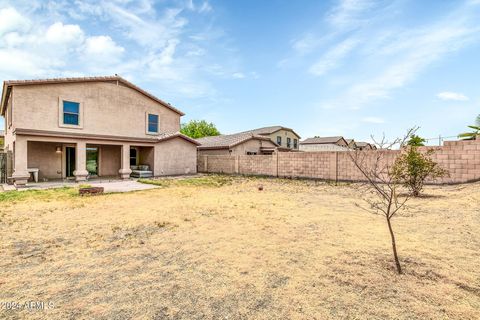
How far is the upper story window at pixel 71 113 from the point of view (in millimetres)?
16469

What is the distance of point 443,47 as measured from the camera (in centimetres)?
1205

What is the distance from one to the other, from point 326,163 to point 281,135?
70.3 feet

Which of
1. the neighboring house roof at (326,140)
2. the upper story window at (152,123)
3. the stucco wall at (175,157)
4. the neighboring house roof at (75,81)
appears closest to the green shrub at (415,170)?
the stucco wall at (175,157)

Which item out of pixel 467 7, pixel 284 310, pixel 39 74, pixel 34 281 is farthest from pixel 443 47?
pixel 39 74

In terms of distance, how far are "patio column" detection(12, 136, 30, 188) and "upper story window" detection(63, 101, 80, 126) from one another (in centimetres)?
306

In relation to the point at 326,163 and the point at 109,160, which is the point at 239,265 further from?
the point at 109,160

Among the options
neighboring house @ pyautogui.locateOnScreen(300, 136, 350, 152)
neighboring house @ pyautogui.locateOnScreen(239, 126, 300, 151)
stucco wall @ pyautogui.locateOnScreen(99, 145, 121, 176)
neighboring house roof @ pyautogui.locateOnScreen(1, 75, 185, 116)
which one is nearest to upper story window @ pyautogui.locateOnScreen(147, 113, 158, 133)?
neighboring house roof @ pyautogui.locateOnScreen(1, 75, 185, 116)

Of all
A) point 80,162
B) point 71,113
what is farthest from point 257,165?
point 71,113

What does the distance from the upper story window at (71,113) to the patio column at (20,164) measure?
306 cm

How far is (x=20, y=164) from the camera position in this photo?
45.0 feet

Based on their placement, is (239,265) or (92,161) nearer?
(239,265)

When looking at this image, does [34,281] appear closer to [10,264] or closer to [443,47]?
[10,264]

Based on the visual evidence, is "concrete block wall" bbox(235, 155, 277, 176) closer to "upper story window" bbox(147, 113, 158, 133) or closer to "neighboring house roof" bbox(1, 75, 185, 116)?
"neighboring house roof" bbox(1, 75, 185, 116)

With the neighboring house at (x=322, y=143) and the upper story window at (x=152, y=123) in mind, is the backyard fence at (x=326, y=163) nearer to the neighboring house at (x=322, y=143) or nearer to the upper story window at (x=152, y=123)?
the upper story window at (x=152, y=123)
